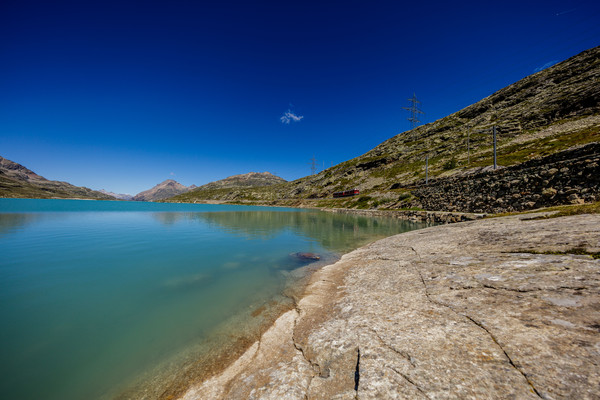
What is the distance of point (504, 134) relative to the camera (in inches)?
3381

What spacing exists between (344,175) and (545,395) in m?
170

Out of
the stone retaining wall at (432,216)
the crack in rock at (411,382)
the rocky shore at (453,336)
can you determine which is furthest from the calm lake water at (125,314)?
the stone retaining wall at (432,216)

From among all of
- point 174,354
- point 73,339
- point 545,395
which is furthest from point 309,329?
point 73,339

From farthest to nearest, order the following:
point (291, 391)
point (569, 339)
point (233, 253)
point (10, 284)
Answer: point (233, 253), point (10, 284), point (291, 391), point (569, 339)

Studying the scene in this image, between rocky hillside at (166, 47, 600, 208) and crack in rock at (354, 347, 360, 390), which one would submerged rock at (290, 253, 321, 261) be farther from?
rocky hillside at (166, 47, 600, 208)

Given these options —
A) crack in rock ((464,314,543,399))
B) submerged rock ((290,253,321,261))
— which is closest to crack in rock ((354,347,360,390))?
crack in rock ((464,314,543,399))

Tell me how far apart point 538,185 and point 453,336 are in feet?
113

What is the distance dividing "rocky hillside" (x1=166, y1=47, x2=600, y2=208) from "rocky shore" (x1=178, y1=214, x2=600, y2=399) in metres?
43.4

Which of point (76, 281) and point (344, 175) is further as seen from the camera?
point (344, 175)

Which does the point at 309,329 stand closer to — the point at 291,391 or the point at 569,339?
the point at 291,391

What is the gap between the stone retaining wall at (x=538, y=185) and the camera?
21562 mm

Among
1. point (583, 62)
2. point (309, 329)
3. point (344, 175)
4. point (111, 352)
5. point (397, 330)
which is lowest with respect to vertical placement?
point (111, 352)

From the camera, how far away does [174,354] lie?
778 cm

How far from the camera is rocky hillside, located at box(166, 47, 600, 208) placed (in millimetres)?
56500
